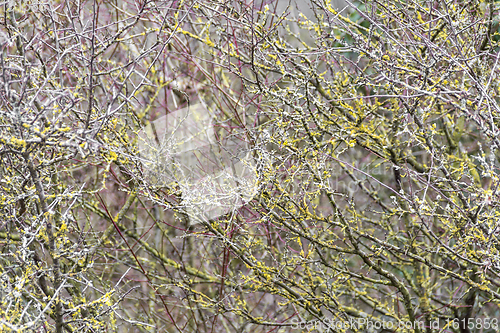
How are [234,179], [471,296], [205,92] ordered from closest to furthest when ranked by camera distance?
[234,179], [471,296], [205,92]

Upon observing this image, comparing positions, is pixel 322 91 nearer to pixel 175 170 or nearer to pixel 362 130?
pixel 362 130

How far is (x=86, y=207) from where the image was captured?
4.86 m

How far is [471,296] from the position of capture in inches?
166

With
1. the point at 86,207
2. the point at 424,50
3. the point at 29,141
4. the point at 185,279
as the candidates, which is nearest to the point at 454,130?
the point at 424,50

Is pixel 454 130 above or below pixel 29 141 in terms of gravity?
above

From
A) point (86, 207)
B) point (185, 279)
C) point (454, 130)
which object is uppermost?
point (454, 130)

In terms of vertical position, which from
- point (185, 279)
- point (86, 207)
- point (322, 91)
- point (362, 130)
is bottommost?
point (185, 279)

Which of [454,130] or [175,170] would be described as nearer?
[175,170]

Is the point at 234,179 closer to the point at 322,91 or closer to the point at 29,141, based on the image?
the point at 322,91

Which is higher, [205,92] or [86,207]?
[205,92]

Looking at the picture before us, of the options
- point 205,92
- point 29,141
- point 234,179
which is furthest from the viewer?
point 205,92

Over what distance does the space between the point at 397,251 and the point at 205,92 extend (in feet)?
10.5

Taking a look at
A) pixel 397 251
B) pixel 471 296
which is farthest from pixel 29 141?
pixel 471 296

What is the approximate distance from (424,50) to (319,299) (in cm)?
202
